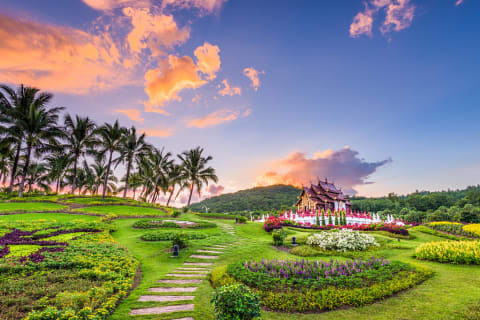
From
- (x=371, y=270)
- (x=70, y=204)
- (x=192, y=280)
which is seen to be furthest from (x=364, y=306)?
(x=70, y=204)

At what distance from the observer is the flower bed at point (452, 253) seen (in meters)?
9.00

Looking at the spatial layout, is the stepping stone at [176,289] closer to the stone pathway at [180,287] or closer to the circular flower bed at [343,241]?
the stone pathway at [180,287]

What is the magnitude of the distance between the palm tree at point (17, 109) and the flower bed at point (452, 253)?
36141 millimetres

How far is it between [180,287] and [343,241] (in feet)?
28.8

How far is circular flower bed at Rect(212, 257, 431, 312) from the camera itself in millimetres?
5570

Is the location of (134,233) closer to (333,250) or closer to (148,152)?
(333,250)

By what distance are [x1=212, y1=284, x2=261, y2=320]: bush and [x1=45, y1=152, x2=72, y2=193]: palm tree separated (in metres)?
35.3

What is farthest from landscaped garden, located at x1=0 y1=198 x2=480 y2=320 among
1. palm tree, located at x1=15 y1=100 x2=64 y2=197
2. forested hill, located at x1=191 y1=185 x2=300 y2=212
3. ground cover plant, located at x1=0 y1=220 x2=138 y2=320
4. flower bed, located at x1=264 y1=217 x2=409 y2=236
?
forested hill, located at x1=191 y1=185 x2=300 y2=212

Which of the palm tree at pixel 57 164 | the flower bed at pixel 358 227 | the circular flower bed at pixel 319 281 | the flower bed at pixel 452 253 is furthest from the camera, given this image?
the palm tree at pixel 57 164

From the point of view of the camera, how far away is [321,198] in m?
35.8

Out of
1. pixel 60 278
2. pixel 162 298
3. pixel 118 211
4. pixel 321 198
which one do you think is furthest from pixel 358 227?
pixel 118 211

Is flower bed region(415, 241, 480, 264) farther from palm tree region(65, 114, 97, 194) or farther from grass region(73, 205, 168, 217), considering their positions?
palm tree region(65, 114, 97, 194)

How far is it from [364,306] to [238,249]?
7.14 meters

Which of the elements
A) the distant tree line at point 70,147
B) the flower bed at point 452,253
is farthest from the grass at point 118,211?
the flower bed at point 452,253
